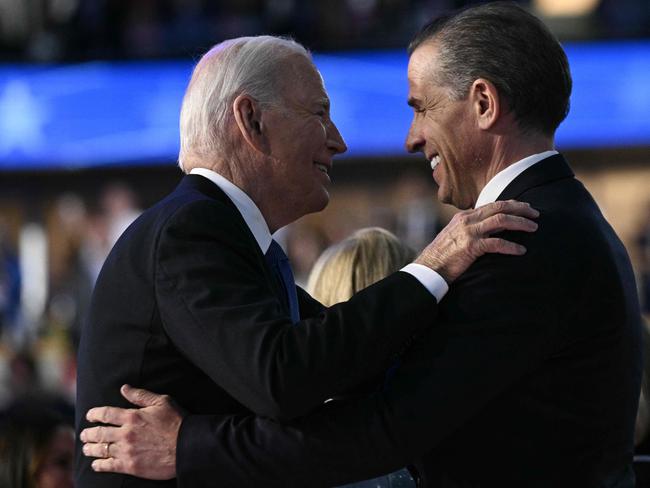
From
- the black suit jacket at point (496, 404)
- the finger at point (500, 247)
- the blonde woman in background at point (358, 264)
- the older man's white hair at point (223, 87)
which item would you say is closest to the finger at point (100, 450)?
the black suit jacket at point (496, 404)

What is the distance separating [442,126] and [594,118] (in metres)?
10.3

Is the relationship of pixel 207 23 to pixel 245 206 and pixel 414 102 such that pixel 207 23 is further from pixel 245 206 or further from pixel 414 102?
pixel 245 206

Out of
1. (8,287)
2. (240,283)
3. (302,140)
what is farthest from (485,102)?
(8,287)

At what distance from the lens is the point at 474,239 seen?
2.30 meters

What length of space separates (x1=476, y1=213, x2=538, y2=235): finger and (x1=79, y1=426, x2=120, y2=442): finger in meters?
0.79

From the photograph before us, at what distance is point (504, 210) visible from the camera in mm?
2322

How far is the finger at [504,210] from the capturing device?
2320 millimetres

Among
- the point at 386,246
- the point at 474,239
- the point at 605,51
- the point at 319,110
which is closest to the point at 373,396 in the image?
the point at 474,239

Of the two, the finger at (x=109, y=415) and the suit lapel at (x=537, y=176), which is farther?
the suit lapel at (x=537, y=176)

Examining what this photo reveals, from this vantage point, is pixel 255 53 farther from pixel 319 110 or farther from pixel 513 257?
pixel 513 257

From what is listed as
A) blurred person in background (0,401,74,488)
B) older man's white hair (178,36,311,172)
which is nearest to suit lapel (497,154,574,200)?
older man's white hair (178,36,311,172)

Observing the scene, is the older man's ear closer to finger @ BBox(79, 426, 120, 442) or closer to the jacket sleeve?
the jacket sleeve

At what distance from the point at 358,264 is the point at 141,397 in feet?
4.01

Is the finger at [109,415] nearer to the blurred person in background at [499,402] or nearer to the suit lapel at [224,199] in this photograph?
the blurred person in background at [499,402]
